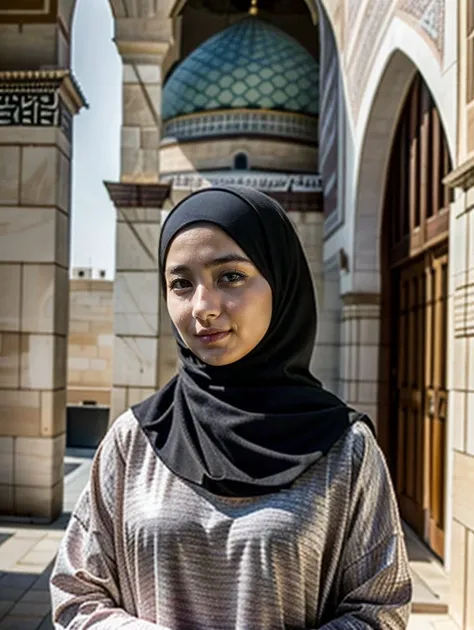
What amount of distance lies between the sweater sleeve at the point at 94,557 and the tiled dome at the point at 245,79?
39.4ft

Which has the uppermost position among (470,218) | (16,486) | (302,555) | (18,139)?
(18,139)

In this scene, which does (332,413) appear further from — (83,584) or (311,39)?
(311,39)

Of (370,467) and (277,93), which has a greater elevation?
(277,93)

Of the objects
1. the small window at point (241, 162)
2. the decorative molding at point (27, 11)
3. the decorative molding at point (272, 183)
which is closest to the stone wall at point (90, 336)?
the small window at point (241, 162)

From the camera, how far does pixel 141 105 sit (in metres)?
7.51

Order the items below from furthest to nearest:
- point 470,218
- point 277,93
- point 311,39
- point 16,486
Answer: point 311,39, point 277,93, point 16,486, point 470,218

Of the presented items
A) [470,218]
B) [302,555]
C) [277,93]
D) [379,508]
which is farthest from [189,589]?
[277,93]

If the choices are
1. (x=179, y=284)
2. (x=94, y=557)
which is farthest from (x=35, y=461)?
(x=179, y=284)

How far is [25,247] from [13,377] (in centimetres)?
99

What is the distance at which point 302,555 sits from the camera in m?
1.12

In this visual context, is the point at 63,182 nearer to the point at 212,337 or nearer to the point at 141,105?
the point at 141,105

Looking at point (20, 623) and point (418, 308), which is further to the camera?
point (418, 308)

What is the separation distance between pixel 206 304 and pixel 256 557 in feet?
1.34

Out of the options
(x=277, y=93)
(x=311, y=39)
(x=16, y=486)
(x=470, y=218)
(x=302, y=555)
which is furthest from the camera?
(x=311, y=39)
